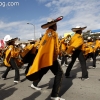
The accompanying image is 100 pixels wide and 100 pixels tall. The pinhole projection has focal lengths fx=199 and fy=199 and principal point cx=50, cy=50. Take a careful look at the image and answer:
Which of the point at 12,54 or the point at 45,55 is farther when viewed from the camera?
the point at 12,54

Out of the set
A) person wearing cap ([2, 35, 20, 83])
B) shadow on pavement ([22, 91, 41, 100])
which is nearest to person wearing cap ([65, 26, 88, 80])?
shadow on pavement ([22, 91, 41, 100])

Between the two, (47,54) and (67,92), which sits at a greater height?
(47,54)

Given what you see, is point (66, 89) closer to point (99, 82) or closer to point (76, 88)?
point (76, 88)

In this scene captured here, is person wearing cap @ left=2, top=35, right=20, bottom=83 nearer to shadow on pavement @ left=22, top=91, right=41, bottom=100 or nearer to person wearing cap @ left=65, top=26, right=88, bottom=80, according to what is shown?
shadow on pavement @ left=22, top=91, right=41, bottom=100

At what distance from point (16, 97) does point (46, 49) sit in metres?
1.79

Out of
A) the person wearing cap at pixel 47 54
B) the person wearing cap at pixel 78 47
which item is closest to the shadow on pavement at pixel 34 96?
Result: the person wearing cap at pixel 47 54

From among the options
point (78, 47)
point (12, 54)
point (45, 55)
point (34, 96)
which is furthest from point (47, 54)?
point (12, 54)

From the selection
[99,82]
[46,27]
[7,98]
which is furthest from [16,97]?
[99,82]

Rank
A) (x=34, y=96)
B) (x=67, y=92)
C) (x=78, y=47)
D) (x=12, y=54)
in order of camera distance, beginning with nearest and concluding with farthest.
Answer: (x=34, y=96), (x=67, y=92), (x=78, y=47), (x=12, y=54)

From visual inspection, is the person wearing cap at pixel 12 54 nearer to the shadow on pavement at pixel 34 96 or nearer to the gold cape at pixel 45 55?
the shadow on pavement at pixel 34 96

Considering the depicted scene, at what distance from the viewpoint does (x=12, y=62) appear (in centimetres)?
796

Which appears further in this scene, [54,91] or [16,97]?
[16,97]

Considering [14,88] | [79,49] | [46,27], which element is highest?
[46,27]

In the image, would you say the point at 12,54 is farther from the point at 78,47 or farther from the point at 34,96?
the point at 34,96
